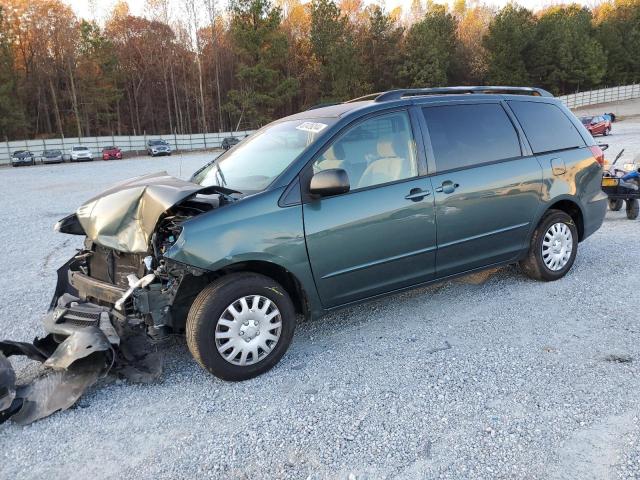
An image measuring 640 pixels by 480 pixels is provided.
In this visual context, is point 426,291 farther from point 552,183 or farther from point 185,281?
point 185,281

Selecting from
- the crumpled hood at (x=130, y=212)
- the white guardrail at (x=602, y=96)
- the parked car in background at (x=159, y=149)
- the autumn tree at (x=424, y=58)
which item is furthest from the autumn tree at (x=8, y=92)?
the white guardrail at (x=602, y=96)

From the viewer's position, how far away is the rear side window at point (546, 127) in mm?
4773

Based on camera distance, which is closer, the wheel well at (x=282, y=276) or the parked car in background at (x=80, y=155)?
the wheel well at (x=282, y=276)

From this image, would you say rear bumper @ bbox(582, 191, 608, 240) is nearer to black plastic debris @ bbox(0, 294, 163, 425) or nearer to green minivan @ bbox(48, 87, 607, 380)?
green minivan @ bbox(48, 87, 607, 380)

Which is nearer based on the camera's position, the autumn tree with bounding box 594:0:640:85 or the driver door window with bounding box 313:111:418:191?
the driver door window with bounding box 313:111:418:191

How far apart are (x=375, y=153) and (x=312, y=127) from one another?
54cm

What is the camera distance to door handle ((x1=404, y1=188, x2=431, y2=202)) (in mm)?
3912

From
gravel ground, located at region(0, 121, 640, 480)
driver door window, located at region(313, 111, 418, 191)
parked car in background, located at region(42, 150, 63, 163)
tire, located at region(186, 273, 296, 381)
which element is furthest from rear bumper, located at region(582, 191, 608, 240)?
parked car in background, located at region(42, 150, 63, 163)

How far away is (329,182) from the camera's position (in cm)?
345

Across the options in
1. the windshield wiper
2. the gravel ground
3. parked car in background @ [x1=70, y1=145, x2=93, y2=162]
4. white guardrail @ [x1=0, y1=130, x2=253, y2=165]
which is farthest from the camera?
white guardrail @ [x1=0, y1=130, x2=253, y2=165]

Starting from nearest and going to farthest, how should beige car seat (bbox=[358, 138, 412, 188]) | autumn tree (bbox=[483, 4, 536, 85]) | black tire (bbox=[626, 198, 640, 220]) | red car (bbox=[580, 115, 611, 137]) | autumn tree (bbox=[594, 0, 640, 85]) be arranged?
beige car seat (bbox=[358, 138, 412, 188]) < black tire (bbox=[626, 198, 640, 220]) < red car (bbox=[580, 115, 611, 137]) < autumn tree (bbox=[483, 4, 536, 85]) < autumn tree (bbox=[594, 0, 640, 85])

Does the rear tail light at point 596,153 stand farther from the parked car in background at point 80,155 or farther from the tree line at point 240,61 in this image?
the tree line at point 240,61

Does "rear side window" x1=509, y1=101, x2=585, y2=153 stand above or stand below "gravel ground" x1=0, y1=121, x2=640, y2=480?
above

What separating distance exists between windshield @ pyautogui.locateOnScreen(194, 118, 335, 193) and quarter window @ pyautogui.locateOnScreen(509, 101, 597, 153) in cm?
206
